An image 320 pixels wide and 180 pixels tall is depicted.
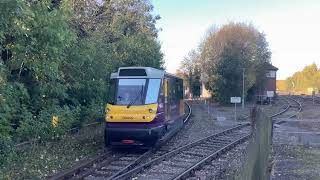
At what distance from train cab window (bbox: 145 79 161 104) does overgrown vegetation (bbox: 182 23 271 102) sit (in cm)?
3811

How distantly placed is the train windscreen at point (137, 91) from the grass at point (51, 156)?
6.59ft

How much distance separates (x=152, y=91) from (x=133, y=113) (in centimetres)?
107

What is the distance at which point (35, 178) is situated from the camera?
11.3 meters

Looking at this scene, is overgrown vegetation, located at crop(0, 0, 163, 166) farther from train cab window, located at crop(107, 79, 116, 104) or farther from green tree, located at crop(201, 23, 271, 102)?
green tree, located at crop(201, 23, 271, 102)

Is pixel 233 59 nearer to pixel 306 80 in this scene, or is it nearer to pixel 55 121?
pixel 55 121

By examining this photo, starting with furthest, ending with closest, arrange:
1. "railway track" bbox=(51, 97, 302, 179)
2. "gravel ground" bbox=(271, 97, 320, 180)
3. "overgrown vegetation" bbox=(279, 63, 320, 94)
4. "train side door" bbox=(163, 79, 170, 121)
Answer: "overgrown vegetation" bbox=(279, 63, 320, 94) < "train side door" bbox=(163, 79, 170, 121) < "railway track" bbox=(51, 97, 302, 179) < "gravel ground" bbox=(271, 97, 320, 180)

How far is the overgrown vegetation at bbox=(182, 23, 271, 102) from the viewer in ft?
181

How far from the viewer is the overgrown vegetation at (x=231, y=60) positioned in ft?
181

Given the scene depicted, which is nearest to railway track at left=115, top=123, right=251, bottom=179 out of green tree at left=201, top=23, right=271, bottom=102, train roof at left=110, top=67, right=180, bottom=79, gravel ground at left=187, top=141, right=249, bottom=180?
gravel ground at left=187, top=141, right=249, bottom=180

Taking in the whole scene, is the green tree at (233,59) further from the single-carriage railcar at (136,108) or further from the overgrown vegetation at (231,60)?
the single-carriage railcar at (136,108)

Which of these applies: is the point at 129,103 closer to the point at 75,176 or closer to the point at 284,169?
the point at 75,176

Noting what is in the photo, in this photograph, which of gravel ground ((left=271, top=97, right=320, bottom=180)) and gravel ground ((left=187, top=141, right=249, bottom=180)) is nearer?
gravel ground ((left=271, top=97, right=320, bottom=180))

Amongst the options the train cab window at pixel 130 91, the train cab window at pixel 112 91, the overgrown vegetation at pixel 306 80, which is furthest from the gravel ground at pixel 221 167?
the overgrown vegetation at pixel 306 80

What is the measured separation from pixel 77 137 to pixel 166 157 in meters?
5.09
